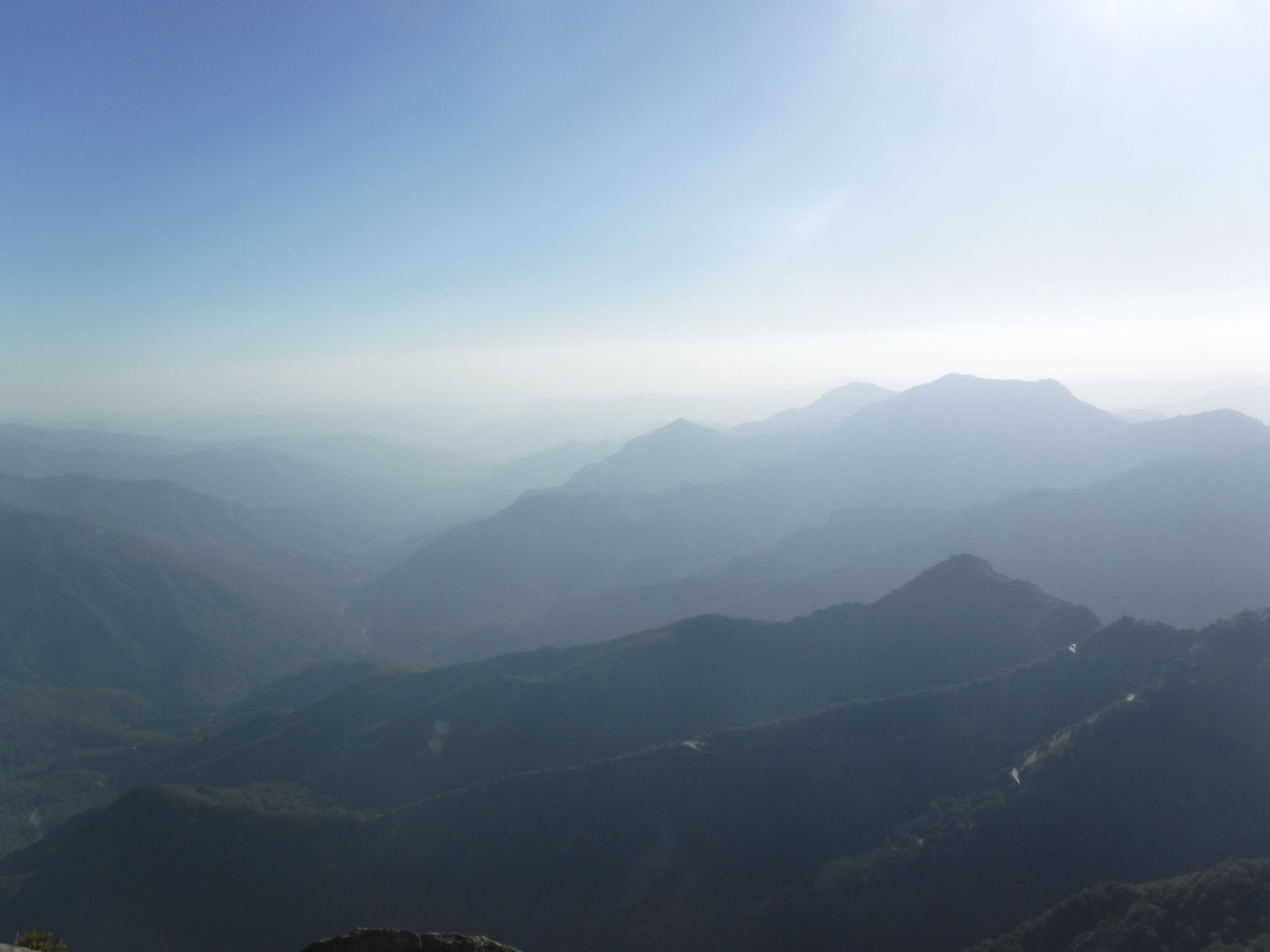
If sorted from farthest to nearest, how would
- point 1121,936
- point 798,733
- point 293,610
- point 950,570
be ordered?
point 293,610
point 950,570
point 798,733
point 1121,936

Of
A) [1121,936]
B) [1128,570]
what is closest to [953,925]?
[1121,936]

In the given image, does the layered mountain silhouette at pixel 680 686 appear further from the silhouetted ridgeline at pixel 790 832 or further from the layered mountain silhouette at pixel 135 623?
the layered mountain silhouette at pixel 135 623

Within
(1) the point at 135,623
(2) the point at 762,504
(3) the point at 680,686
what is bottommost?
(1) the point at 135,623

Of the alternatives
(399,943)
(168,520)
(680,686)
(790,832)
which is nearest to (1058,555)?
(680,686)

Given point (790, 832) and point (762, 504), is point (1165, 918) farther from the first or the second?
point (762, 504)

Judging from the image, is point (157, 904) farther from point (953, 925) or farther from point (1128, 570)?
point (1128, 570)

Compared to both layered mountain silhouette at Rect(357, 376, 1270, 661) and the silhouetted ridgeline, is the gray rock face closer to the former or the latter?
the silhouetted ridgeline
